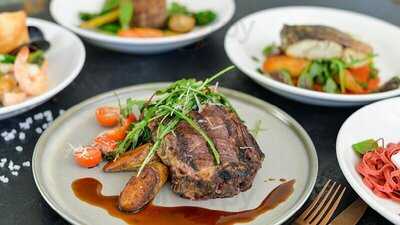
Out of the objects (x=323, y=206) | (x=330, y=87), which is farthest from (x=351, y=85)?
(x=323, y=206)

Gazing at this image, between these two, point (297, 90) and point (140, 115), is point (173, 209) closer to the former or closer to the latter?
point (140, 115)

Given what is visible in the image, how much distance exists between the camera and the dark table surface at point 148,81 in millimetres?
1963

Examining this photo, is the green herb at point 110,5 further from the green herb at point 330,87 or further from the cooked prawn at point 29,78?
the green herb at point 330,87

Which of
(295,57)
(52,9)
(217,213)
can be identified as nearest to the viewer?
(217,213)

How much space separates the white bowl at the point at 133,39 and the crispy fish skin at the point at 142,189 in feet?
3.35

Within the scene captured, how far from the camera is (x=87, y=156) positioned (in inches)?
78.5

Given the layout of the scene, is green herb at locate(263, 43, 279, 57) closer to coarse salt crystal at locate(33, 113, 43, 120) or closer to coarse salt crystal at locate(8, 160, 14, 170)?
coarse salt crystal at locate(33, 113, 43, 120)

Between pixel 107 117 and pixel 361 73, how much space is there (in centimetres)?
127

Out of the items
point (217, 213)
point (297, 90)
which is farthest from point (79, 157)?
point (297, 90)

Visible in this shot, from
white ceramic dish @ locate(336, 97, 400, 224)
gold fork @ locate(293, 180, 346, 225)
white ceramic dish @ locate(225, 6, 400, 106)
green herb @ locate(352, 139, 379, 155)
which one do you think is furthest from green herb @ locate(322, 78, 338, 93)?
gold fork @ locate(293, 180, 346, 225)

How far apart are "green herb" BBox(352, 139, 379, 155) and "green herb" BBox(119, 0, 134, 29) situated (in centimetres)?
145

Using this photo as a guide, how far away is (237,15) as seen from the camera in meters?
3.45

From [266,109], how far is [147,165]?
620 mm

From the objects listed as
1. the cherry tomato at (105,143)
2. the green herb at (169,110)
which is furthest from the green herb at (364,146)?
the cherry tomato at (105,143)
